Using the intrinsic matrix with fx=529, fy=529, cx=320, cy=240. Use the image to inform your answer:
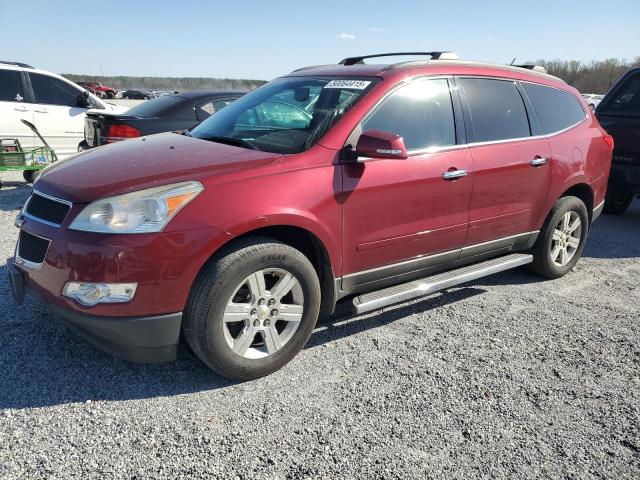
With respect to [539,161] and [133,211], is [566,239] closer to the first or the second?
[539,161]

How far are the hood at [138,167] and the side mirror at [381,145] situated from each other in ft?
1.80

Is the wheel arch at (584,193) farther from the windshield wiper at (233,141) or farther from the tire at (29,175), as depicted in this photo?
the tire at (29,175)

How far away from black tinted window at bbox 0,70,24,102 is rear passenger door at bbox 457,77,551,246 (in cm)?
772

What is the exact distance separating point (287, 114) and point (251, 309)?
144 cm

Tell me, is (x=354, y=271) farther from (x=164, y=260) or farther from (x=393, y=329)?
(x=164, y=260)

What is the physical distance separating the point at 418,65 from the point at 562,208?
1.94 metres

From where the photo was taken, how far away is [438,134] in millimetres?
3637

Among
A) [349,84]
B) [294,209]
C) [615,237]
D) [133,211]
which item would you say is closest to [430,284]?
[294,209]

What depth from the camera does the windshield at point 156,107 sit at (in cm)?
686

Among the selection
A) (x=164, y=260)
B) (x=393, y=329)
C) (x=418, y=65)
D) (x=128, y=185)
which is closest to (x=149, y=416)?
(x=164, y=260)

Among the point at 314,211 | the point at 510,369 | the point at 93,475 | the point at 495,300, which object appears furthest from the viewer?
the point at 495,300

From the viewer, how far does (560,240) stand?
15.6 ft

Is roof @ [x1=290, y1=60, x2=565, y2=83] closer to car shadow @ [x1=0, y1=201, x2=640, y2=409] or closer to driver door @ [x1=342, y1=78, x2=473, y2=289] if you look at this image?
driver door @ [x1=342, y1=78, x2=473, y2=289]


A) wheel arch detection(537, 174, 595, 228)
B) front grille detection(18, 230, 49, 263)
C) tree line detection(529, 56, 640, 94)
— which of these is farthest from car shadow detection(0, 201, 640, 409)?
tree line detection(529, 56, 640, 94)
